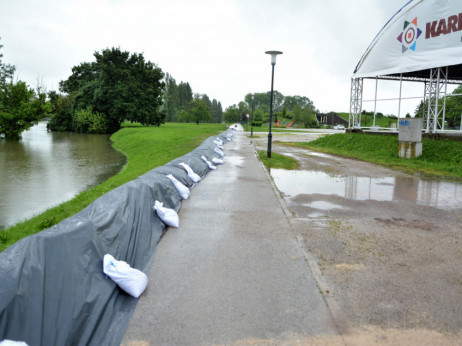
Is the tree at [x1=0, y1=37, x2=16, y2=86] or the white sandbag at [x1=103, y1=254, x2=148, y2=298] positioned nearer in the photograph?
the white sandbag at [x1=103, y1=254, x2=148, y2=298]

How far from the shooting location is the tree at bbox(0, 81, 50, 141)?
34.2 metres

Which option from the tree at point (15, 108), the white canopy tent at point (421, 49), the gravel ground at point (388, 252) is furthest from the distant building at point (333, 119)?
the gravel ground at point (388, 252)

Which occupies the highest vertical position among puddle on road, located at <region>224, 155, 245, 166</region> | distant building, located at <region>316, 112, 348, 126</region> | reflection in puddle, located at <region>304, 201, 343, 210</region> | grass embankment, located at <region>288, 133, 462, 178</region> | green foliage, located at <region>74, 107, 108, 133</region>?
distant building, located at <region>316, 112, 348, 126</region>

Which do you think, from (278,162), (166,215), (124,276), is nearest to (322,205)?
(166,215)

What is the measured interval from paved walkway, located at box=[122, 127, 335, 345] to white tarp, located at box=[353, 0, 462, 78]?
49.5 feet

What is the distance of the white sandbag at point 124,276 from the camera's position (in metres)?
4.12

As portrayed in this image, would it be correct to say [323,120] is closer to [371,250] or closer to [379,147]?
[379,147]

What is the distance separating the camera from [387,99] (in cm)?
2208

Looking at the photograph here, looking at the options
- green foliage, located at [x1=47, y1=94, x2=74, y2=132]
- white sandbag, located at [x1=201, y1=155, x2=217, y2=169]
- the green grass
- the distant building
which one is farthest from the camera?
the distant building

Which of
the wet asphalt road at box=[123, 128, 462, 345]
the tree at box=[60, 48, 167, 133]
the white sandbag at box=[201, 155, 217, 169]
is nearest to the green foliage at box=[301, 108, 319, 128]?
the tree at box=[60, 48, 167, 133]

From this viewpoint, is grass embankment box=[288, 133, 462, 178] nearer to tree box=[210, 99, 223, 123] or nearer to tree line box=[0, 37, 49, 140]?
tree line box=[0, 37, 49, 140]

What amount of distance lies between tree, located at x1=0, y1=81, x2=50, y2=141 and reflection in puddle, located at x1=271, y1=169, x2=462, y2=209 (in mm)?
30983

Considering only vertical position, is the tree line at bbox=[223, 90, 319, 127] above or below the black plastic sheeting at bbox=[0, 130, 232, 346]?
above

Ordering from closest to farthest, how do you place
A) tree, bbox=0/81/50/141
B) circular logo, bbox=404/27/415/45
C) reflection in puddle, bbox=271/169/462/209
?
reflection in puddle, bbox=271/169/462/209 < circular logo, bbox=404/27/415/45 < tree, bbox=0/81/50/141
